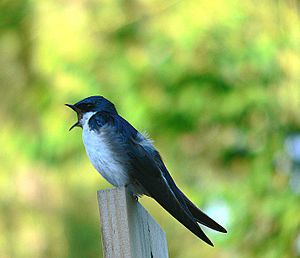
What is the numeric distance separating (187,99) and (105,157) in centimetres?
305

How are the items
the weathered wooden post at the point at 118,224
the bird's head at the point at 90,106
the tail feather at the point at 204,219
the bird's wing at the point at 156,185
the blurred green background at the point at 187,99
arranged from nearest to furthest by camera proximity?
the weathered wooden post at the point at 118,224 → the bird's wing at the point at 156,185 → the tail feather at the point at 204,219 → the bird's head at the point at 90,106 → the blurred green background at the point at 187,99

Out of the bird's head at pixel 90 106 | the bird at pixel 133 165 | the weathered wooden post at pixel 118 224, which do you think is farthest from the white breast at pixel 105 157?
the weathered wooden post at pixel 118 224

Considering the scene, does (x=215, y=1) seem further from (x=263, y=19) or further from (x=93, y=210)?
(x=93, y=210)

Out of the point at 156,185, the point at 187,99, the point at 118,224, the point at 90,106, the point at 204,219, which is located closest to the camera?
the point at 118,224

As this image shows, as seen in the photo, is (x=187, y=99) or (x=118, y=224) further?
(x=187, y=99)

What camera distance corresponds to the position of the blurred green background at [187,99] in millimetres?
5570

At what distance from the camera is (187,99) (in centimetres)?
580

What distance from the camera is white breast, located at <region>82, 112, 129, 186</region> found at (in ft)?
8.95

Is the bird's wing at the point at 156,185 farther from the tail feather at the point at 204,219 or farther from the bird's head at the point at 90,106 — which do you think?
the bird's head at the point at 90,106

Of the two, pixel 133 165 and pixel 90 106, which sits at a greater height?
pixel 90 106

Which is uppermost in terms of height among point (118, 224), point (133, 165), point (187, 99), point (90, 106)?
point (187, 99)

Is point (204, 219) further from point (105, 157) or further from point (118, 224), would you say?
point (118, 224)

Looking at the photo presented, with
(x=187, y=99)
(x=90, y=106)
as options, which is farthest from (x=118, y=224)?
(x=187, y=99)

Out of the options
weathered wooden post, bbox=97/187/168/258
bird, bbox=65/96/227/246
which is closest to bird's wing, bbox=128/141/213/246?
bird, bbox=65/96/227/246
